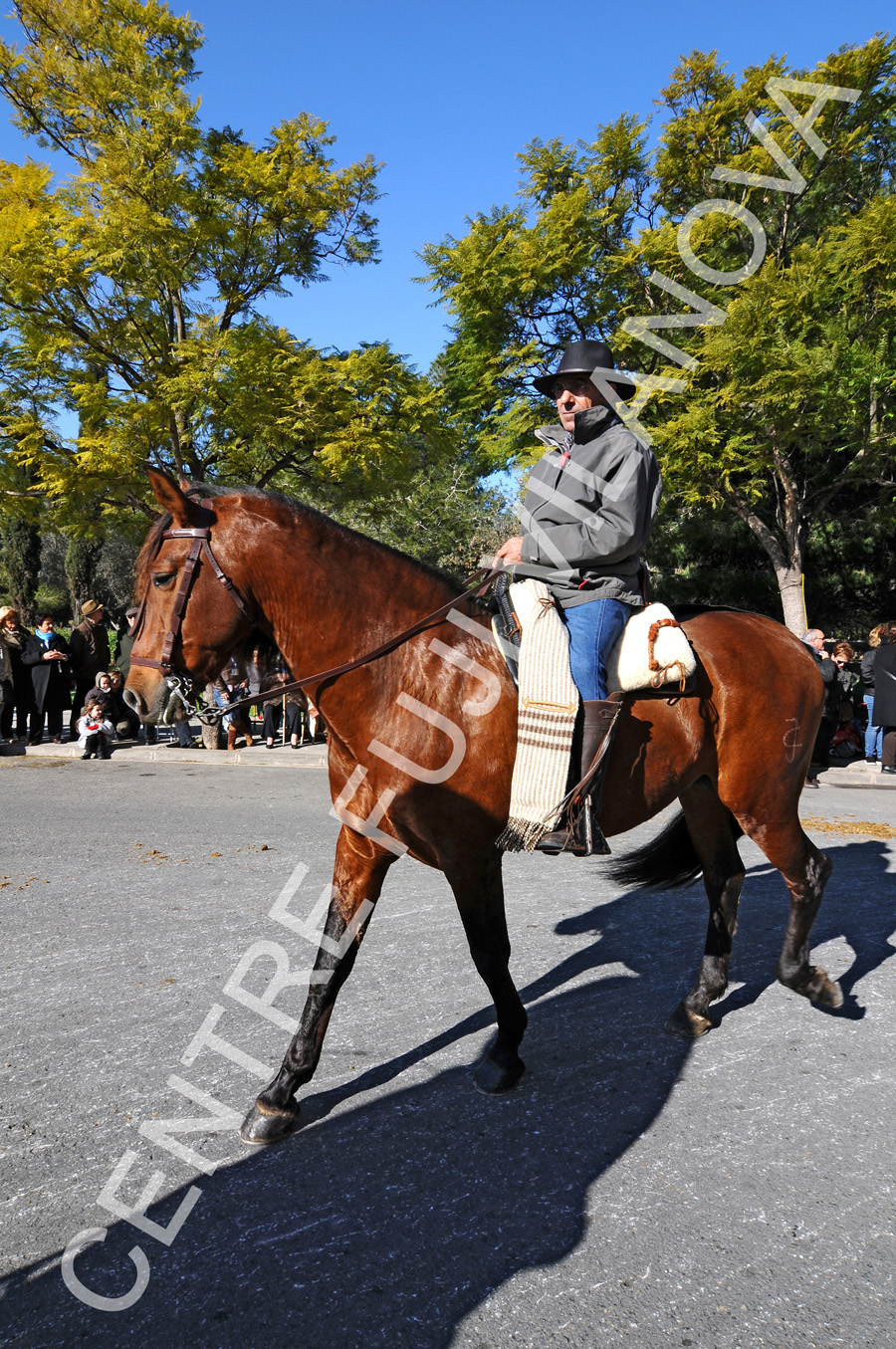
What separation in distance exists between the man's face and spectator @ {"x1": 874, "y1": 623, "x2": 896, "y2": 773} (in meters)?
10.2

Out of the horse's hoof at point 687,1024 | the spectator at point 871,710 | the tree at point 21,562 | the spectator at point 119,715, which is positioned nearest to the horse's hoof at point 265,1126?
the horse's hoof at point 687,1024

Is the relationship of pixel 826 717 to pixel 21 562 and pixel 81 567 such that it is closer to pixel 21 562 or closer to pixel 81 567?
pixel 81 567

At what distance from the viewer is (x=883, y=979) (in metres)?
4.03

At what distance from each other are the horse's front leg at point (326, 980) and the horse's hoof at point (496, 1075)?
58 centimetres

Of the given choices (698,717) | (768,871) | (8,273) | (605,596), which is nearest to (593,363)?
(605,596)

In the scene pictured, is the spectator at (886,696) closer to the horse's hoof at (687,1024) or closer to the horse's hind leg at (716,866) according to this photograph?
the horse's hind leg at (716,866)

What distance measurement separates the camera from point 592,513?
312cm

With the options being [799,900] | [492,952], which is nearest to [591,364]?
[492,952]

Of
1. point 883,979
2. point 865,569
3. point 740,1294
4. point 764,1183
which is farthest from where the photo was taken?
point 865,569

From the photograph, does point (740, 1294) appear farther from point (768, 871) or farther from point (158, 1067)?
point (768, 871)

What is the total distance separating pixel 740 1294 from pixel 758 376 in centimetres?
1301

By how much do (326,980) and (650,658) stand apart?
1657 millimetres

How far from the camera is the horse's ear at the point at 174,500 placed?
279cm

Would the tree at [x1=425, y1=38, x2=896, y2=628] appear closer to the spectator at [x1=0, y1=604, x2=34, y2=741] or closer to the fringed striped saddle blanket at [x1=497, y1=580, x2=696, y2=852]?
the spectator at [x1=0, y1=604, x2=34, y2=741]
